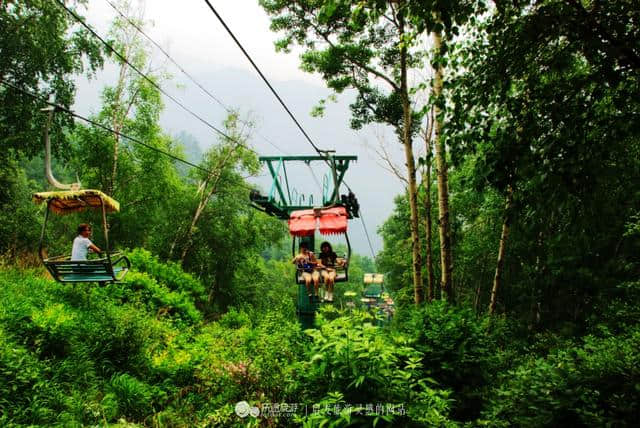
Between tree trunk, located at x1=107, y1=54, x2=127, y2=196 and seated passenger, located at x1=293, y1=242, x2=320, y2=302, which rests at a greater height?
tree trunk, located at x1=107, y1=54, x2=127, y2=196

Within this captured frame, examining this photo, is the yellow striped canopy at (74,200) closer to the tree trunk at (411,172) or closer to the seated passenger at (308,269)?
the seated passenger at (308,269)

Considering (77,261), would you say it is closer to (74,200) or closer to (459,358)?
(74,200)

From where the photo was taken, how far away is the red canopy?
7.68 meters

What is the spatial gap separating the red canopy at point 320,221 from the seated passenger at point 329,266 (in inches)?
47.7

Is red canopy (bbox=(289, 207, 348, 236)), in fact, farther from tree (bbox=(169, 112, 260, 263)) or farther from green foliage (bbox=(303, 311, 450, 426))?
tree (bbox=(169, 112, 260, 263))

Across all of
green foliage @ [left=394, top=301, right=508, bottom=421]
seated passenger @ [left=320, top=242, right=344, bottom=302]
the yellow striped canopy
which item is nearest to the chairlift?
the yellow striped canopy

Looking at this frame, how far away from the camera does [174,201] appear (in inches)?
915

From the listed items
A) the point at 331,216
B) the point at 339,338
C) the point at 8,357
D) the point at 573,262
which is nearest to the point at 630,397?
the point at 339,338

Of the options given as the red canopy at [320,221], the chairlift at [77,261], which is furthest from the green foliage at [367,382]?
the chairlift at [77,261]

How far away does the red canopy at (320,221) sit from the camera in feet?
25.2

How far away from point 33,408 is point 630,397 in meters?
7.18

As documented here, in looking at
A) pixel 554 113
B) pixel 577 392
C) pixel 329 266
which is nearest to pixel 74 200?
pixel 329 266

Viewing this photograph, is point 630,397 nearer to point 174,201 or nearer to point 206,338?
point 206,338

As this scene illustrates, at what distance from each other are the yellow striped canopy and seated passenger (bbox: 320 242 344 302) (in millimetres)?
4779
